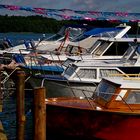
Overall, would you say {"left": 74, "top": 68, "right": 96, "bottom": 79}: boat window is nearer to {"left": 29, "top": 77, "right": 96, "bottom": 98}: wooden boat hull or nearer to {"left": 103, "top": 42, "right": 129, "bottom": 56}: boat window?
{"left": 29, "top": 77, "right": 96, "bottom": 98}: wooden boat hull

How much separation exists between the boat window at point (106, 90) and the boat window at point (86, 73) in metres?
3.59

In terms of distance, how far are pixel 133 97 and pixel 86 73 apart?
532cm

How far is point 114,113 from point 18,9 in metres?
10.6

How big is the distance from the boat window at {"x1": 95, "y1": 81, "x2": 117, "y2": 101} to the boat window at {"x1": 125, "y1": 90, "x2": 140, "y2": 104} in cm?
51

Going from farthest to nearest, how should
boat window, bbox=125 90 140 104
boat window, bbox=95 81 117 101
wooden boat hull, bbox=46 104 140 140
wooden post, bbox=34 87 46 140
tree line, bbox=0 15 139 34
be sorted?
tree line, bbox=0 15 139 34 → boat window, bbox=95 81 117 101 → boat window, bbox=125 90 140 104 → wooden boat hull, bbox=46 104 140 140 → wooden post, bbox=34 87 46 140

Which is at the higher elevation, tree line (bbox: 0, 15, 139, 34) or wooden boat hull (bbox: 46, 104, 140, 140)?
tree line (bbox: 0, 15, 139, 34)

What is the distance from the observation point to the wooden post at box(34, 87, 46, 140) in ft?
38.7

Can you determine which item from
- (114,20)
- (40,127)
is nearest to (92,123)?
(40,127)

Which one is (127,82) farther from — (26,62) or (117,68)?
(26,62)

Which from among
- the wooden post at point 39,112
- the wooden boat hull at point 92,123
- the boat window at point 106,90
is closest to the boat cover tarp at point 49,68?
the boat window at point 106,90

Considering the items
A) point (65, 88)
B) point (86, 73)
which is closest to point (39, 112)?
point (65, 88)

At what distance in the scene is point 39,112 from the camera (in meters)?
11.9

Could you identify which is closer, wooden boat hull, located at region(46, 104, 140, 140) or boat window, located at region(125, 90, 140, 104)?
wooden boat hull, located at region(46, 104, 140, 140)

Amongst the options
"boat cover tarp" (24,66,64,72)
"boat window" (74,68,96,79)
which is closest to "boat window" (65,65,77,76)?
"boat window" (74,68,96,79)
